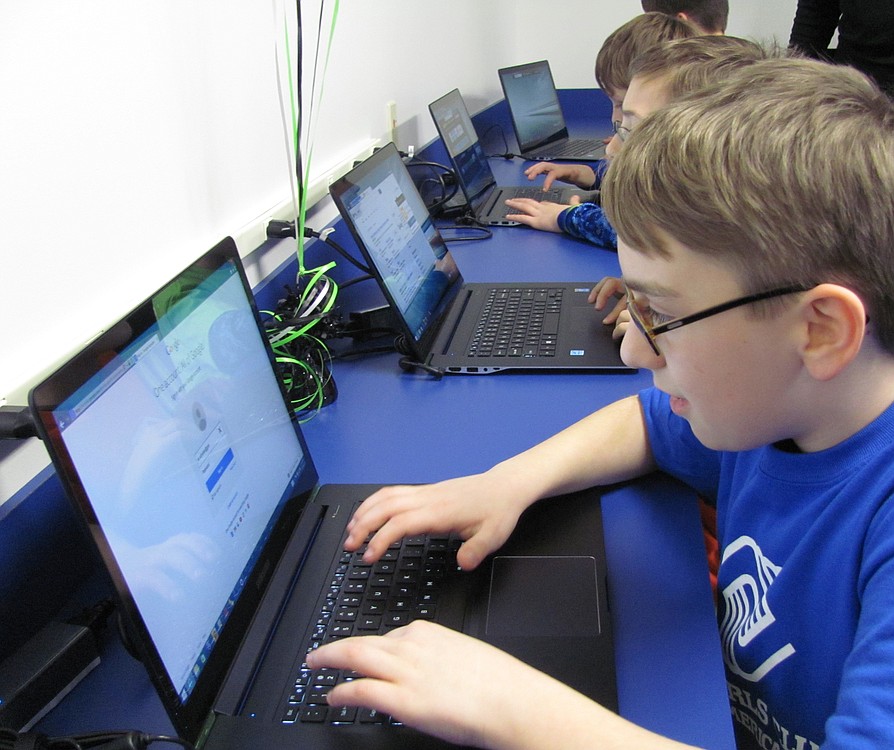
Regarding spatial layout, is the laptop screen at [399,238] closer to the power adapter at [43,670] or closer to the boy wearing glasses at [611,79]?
the boy wearing glasses at [611,79]

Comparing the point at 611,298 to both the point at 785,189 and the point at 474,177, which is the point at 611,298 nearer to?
the point at 785,189

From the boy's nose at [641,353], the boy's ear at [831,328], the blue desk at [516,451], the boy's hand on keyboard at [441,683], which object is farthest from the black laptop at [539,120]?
the boy's hand on keyboard at [441,683]

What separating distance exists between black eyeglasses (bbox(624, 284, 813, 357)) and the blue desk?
0.66 ft

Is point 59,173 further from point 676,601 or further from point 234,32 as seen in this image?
point 676,601

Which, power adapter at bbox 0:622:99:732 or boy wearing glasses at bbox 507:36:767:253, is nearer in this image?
power adapter at bbox 0:622:99:732

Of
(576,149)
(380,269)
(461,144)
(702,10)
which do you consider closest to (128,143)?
(380,269)

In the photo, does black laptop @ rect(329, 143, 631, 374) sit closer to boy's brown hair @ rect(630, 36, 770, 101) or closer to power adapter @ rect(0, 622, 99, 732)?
boy's brown hair @ rect(630, 36, 770, 101)

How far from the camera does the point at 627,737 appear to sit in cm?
53

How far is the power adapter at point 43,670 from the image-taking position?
61 centimetres

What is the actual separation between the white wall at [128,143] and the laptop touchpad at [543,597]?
45 cm

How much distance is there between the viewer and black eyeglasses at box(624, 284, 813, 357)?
60 centimetres

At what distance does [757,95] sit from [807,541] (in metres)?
0.37

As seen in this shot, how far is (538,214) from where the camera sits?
6.01 ft

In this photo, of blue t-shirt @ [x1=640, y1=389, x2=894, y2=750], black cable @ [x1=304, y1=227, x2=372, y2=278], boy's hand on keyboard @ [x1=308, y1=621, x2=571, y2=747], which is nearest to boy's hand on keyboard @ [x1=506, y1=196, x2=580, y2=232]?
black cable @ [x1=304, y1=227, x2=372, y2=278]
